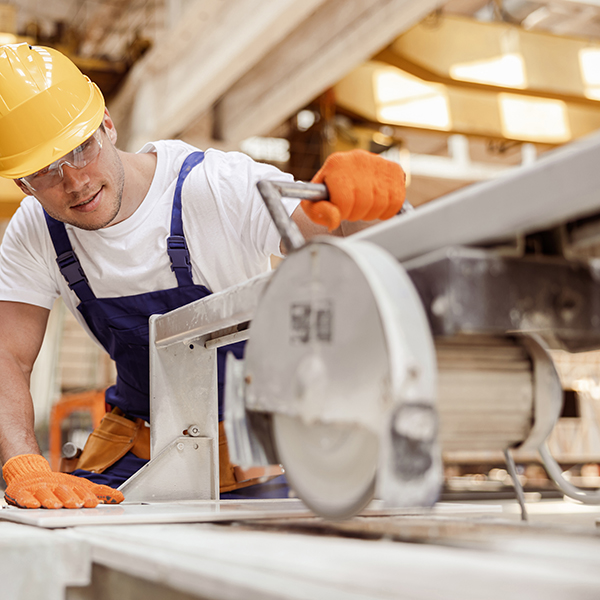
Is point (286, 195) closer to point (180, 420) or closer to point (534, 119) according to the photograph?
point (180, 420)

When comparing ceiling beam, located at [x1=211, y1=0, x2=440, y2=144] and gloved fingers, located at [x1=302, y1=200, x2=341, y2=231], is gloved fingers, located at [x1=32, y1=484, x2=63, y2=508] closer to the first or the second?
gloved fingers, located at [x1=302, y1=200, x2=341, y2=231]

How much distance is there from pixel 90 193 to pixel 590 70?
16.1 feet

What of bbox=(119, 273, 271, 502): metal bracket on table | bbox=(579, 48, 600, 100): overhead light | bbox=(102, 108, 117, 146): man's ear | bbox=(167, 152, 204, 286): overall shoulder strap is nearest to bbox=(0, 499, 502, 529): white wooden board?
bbox=(119, 273, 271, 502): metal bracket on table

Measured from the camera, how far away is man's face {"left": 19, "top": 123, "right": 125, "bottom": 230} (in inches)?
68.4

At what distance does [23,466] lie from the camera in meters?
1.55

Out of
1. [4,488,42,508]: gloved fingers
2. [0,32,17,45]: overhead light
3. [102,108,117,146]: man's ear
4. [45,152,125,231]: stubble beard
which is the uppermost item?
[0,32,17,45]: overhead light

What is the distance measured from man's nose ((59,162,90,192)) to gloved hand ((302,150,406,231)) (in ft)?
2.79

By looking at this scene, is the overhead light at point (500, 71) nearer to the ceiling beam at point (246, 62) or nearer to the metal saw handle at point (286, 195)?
the ceiling beam at point (246, 62)

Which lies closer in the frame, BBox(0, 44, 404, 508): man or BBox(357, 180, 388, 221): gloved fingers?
BBox(357, 180, 388, 221): gloved fingers

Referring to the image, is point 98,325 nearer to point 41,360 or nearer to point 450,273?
point 450,273

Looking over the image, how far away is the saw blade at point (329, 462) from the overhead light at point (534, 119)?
5.63 meters

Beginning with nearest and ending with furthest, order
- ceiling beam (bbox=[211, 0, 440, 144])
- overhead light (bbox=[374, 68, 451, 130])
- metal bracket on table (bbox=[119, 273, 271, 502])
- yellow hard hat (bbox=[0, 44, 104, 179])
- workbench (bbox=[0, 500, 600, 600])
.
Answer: workbench (bbox=[0, 500, 600, 600]) → metal bracket on table (bbox=[119, 273, 271, 502]) → yellow hard hat (bbox=[0, 44, 104, 179]) → ceiling beam (bbox=[211, 0, 440, 144]) → overhead light (bbox=[374, 68, 451, 130])

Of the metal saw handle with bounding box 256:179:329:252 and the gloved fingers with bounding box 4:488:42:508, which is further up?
the metal saw handle with bounding box 256:179:329:252

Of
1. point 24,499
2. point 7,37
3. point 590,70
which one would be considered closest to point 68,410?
point 7,37
